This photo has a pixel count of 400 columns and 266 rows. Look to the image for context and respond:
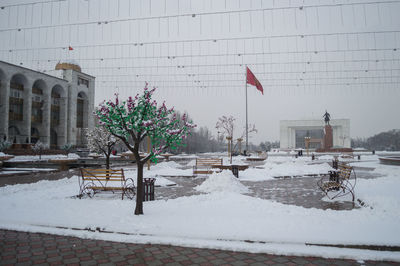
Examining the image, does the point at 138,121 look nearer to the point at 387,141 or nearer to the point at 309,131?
the point at 309,131

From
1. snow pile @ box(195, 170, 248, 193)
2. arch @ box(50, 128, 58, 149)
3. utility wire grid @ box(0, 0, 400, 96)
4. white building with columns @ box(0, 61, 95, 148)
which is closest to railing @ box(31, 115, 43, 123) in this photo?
white building with columns @ box(0, 61, 95, 148)

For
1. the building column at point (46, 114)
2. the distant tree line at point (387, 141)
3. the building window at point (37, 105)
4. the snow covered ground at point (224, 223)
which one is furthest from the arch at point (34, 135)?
the distant tree line at point (387, 141)

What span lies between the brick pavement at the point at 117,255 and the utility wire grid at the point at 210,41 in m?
10.5

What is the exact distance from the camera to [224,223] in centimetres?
536

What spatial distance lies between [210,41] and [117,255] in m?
16.2

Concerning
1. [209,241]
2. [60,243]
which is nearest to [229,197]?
[209,241]

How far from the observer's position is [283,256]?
4137 mm

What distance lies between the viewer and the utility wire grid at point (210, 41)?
12.6 meters

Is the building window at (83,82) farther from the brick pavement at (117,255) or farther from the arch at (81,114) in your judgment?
the brick pavement at (117,255)

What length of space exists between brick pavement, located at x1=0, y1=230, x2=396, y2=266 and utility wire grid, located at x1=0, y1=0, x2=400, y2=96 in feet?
34.5

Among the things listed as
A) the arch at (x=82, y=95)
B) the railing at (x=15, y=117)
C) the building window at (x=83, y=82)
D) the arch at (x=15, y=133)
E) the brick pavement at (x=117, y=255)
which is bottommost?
the brick pavement at (x=117, y=255)

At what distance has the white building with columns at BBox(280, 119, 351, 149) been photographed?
298 ft

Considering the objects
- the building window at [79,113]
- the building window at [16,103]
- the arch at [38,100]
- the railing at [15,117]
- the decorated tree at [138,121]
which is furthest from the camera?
the building window at [79,113]

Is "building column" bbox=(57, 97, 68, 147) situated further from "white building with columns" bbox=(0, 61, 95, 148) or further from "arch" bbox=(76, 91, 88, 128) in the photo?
"arch" bbox=(76, 91, 88, 128)
